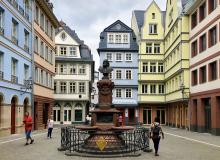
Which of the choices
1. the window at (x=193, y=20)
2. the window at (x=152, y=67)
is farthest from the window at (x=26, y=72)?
the window at (x=152, y=67)

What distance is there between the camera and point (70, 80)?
61312 mm

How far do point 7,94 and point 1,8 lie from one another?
Answer: 6.14m

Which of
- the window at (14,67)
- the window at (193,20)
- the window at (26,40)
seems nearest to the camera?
the window at (14,67)

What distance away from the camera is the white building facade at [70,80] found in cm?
6103

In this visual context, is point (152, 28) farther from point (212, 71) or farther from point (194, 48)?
point (212, 71)

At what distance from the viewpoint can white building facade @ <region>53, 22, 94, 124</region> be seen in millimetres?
61031

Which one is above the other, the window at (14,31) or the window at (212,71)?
the window at (14,31)

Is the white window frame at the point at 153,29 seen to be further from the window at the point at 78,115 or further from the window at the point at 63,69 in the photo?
the window at the point at 78,115

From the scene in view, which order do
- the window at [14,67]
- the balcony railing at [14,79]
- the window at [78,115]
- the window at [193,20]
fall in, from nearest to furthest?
the balcony railing at [14,79] → the window at [14,67] → the window at [193,20] → the window at [78,115]

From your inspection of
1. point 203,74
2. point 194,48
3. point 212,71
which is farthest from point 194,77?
point 212,71

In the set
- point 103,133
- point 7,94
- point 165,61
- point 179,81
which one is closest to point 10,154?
point 103,133

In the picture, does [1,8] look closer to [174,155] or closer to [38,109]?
[38,109]

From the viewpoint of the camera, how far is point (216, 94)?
105 feet

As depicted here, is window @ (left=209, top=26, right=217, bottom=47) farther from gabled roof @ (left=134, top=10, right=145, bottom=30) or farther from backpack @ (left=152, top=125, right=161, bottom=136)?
gabled roof @ (left=134, top=10, right=145, bottom=30)
